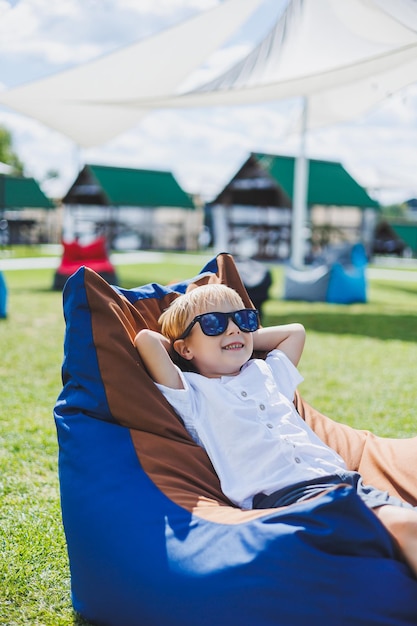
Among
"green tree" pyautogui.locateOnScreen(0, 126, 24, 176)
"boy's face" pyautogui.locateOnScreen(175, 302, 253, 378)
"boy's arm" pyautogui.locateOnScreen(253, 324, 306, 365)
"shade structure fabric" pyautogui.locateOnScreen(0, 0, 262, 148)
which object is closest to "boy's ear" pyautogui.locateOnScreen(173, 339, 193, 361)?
"boy's face" pyautogui.locateOnScreen(175, 302, 253, 378)

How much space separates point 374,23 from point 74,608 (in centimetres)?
709

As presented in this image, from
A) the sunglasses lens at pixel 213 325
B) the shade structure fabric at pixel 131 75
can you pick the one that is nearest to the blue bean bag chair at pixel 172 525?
the sunglasses lens at pixel 213 325

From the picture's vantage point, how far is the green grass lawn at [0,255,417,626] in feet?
8.35

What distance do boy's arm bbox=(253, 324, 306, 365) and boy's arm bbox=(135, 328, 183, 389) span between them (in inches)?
18.9

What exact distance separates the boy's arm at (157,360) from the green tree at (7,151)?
2054 inches

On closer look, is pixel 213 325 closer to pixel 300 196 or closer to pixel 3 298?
pixel 3 298

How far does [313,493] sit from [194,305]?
0.80 m

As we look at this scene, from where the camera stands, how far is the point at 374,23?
25.2 feet

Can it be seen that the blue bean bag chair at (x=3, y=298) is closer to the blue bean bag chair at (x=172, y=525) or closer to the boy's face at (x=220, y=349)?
the blue bean bag chair at (x=172, y=525)

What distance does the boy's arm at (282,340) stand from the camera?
9.45 feet

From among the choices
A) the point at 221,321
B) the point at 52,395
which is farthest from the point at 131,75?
the point at 221,321

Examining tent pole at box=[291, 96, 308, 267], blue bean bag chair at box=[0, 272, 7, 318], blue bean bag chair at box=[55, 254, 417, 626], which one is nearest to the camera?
blue bean bag chair at box=[55, 254, 417, 626]

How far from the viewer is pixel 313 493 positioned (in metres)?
2.16

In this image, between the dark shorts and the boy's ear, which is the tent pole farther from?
the dark shorts
